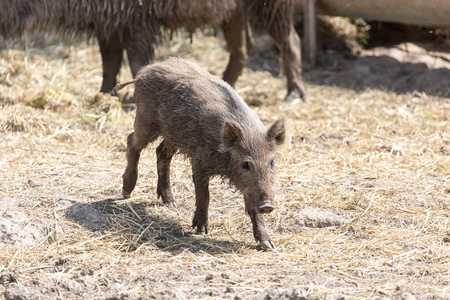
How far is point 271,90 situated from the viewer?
9352mm

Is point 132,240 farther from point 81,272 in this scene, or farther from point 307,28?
point 307,28

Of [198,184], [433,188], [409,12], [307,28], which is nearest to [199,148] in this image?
[198,184]

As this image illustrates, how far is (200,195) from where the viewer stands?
4.39 meters

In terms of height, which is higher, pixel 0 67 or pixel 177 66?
pixel 177 66

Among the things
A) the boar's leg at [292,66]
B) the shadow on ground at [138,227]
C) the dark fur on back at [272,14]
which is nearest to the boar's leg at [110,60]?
the dark fur on back at [272,14]

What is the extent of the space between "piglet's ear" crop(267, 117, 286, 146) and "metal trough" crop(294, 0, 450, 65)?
5267 millimetres

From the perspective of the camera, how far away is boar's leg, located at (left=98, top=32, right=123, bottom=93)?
7926 millimetres

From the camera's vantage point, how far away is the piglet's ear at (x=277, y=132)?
13.6 ft

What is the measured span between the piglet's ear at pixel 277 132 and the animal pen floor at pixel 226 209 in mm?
719

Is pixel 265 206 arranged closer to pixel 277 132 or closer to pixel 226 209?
pixel 277 132

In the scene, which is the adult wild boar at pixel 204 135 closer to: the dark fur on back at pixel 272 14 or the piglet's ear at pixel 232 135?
the piglet's ear at pixel 232 135

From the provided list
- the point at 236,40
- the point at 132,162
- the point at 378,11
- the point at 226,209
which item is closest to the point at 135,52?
the point at 236,40

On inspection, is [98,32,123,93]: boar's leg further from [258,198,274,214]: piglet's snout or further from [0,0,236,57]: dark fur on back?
[258,198,274,214]: piglet's snout

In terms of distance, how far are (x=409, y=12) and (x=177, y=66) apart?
5.23 meters
